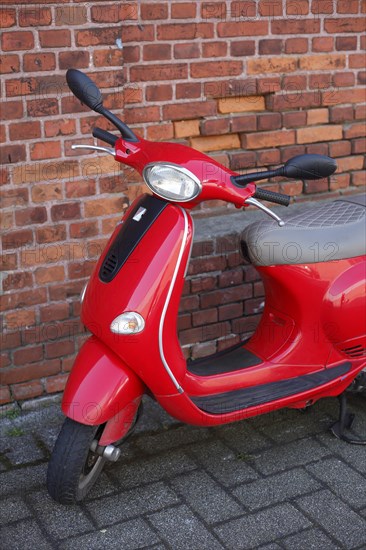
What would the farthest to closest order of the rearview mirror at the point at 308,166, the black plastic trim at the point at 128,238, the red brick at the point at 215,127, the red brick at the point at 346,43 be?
the red brick at the point at 346,43, the red brick at the point at 215,127, the black plastic trim at the point at 128,238, the rearview mirror at the point at 308,166

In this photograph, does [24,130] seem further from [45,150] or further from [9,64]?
[9,64]

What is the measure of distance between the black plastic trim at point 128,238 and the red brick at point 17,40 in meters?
0.86

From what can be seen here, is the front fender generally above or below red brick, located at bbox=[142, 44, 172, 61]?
below

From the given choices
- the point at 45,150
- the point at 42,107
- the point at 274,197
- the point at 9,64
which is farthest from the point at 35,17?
the point at 274,197

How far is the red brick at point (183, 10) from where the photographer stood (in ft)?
11.7

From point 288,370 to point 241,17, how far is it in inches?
64.8

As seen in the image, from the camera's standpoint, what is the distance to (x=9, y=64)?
322 centimetres

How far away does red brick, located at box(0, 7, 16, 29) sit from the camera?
125 inches

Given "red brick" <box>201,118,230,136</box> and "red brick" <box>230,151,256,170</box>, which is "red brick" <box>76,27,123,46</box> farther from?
"red brick" <box>230,151,256,170</box>

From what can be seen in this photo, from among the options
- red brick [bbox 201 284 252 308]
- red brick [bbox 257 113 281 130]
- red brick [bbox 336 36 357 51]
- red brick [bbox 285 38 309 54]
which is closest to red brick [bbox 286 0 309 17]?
red brick [bbox 285 38 309 54]

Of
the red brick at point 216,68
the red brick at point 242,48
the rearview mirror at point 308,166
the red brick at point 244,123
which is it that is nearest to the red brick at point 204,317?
the red brick at point 244,123

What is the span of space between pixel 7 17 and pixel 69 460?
5.60 feet

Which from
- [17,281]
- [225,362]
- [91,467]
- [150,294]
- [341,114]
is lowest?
[91,467]

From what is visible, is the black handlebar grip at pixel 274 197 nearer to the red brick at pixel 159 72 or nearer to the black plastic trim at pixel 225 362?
the black plastic trim at pixel 225 362
